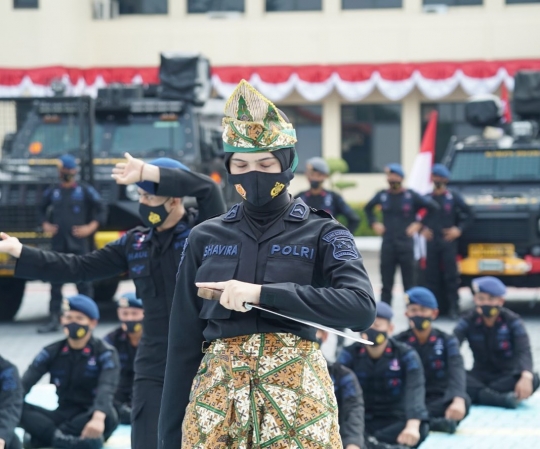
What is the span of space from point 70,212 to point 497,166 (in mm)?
5496

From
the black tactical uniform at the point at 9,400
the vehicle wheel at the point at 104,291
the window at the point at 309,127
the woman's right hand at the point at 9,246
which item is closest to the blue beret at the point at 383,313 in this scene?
the black tactical uniform at the point at 9,400

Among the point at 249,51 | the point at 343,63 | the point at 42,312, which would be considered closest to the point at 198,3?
the point at 249,51

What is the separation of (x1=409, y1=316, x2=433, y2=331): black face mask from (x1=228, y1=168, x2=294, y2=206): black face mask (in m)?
4.92

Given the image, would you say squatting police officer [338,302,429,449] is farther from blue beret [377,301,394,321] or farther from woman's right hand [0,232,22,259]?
woman's right hand [0,232,22,259]

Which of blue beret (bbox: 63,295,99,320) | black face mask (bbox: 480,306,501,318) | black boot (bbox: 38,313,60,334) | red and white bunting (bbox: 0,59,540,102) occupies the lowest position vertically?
black boot (bbox: 38,313,60,334)

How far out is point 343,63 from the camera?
97.5ft

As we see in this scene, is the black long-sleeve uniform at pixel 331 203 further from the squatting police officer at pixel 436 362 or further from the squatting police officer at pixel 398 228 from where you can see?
the squatting police officer at pixel 436 362

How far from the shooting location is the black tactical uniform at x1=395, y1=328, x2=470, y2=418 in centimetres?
849

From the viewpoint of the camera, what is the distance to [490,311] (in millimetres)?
9359

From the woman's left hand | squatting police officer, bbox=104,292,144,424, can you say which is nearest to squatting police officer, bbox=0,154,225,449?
the woman's left hand

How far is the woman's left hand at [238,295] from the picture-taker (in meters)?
3.44

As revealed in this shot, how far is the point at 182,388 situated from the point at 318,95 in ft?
84.6

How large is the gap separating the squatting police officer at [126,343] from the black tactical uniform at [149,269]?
300 centimetres

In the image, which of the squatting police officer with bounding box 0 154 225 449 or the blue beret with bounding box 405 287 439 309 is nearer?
the squatting police officer with bounding box 0 154 225 449
